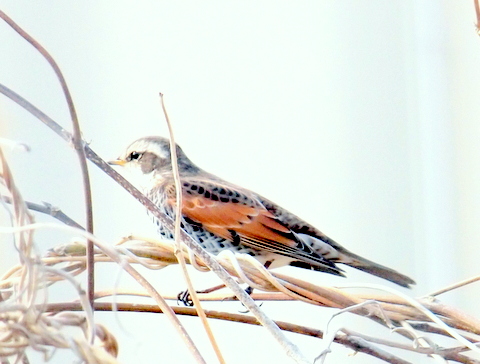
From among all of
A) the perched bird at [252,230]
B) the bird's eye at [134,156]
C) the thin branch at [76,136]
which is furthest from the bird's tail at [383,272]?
the thin branch at [76,136]

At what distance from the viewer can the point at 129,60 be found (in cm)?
175

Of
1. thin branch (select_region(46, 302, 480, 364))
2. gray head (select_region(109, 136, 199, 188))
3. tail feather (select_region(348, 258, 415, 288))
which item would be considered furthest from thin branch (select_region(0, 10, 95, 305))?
gray head (select_region(109, 136, 199, 188))

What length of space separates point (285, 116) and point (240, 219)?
1.73 feet

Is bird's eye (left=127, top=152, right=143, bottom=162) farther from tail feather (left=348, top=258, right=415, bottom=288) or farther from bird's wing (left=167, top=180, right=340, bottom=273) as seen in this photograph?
tail feather (left=348, top=258, right=415, bottom=288)

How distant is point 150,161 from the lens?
170 centimetres

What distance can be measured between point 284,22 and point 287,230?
671 mm

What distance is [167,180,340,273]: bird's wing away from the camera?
1.39 metres

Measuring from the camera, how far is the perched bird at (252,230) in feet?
4.53

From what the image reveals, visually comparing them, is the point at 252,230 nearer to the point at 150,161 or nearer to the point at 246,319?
the point at 150,161

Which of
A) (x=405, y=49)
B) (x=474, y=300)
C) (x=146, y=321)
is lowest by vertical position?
(x=146, y=321)

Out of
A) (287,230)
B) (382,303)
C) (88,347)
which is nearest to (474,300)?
(287,230)

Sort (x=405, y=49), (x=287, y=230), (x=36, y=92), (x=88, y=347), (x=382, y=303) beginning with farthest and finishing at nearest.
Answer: (x=405, y=49) → (x=36, y=92) → (x=287, y=230) → (x=382, y=303) → (x=88, y=347)

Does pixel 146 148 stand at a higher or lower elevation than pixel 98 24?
lower

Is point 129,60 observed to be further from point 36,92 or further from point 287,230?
point 287,230
